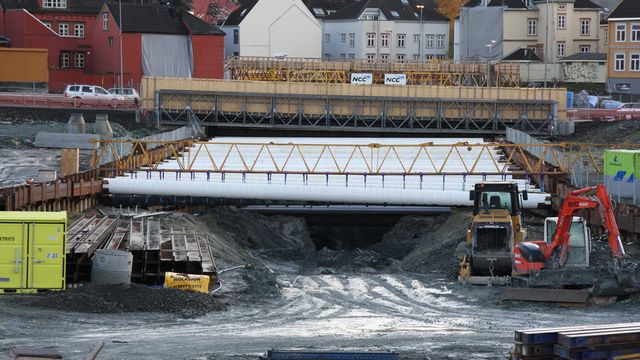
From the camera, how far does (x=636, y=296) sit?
31.0 metres

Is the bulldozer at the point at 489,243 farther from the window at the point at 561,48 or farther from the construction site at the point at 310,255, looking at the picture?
the window at the point at 561,48

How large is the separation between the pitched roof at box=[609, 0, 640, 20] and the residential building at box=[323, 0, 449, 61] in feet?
61.8

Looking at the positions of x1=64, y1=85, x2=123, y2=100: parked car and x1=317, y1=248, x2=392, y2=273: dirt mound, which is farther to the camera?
x1=64, y1=85, x2=123, y2=100: parked car

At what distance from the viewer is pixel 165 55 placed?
85.5 m

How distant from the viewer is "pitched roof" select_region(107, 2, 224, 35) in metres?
84.9

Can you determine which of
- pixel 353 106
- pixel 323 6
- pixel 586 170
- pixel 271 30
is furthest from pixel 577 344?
pixel 323 6

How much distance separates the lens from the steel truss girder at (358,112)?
74.2 metres

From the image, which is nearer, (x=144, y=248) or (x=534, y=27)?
(x=144, y=248)

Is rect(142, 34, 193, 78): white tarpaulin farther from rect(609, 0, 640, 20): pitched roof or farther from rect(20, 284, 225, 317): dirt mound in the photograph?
rect(20, 284, 225, 317): dirt mound

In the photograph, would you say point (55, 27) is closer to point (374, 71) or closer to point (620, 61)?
point (374, 71)

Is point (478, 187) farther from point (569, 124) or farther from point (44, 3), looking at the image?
point (44, 3)

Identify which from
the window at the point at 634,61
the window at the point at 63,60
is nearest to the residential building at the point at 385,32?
the window at the point at 634,61

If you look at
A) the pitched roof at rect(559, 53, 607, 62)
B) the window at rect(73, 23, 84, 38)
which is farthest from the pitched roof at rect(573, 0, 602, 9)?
the window at rect(73, 23, 84, 38)

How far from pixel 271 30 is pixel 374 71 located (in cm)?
1230
